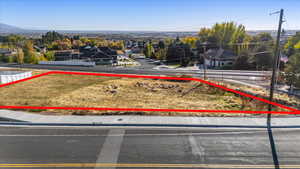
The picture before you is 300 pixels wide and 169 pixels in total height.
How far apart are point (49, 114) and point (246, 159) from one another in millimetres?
11028

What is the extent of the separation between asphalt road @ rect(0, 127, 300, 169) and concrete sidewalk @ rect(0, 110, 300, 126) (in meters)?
0.83

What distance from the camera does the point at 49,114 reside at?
40.3ft

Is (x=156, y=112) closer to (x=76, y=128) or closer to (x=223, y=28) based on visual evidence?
(x=76, y=128)

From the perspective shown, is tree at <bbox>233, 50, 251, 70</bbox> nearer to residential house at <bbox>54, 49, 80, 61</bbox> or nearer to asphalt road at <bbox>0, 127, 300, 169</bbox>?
asphalt road at <bbox>0, 127, 300, 169</bbox>

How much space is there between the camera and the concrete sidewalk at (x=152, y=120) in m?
11.0

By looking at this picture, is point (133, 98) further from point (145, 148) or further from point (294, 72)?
point (294, 72)

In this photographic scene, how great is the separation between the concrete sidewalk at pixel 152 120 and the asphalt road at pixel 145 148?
833mm

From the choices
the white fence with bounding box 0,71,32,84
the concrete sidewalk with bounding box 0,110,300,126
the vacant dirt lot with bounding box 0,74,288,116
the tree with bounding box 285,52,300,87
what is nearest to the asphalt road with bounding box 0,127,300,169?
the concrete sidewalk with bounding box 0,110,300,126

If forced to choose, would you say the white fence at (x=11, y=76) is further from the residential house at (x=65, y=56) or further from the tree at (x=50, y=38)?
the tree at (x=50, y=38)

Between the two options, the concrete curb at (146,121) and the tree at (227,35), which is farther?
the tree at (227,35)

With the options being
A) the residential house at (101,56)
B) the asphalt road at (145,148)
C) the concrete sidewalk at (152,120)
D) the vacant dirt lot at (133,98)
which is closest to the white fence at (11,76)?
the vacant dirt lot at (133,98)

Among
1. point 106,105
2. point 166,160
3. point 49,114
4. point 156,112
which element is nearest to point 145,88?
point 106,105

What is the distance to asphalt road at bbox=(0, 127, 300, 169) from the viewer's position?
7.18 m

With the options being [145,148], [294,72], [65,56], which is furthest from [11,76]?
[65,56]
